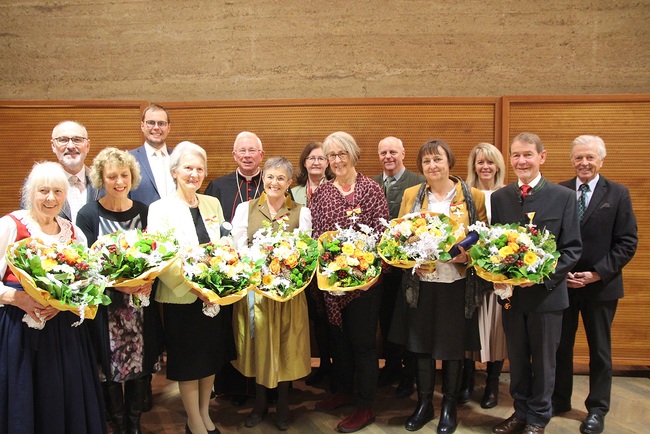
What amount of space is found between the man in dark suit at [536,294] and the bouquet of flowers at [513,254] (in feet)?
0.51

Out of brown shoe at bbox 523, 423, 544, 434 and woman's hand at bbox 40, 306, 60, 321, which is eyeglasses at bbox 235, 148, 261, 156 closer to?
woman's hand at bbox 40, 306, 60, 321

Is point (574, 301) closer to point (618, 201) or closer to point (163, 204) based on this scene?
point (618, 201)

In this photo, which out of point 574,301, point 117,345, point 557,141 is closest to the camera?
point 117,345

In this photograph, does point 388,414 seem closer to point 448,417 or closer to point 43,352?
point 448,417

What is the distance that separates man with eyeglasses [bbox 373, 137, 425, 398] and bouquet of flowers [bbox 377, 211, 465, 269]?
0.79 meters

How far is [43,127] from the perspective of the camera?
4488 mm

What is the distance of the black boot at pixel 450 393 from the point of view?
3113mm

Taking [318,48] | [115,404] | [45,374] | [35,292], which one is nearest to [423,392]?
[115,404]

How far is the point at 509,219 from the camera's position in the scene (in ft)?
9.88

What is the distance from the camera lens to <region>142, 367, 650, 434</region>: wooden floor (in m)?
3.23

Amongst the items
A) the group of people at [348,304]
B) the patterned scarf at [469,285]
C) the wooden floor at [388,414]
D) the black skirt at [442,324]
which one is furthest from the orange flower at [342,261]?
the wooden floor at [388,414]

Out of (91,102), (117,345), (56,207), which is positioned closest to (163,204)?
(56,207)

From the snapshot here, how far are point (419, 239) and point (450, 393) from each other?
1139mm

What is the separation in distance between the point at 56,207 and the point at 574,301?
3204mm
